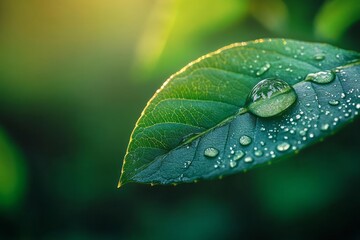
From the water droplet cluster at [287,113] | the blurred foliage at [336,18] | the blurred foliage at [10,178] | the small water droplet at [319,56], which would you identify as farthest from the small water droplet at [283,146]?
the blurred foliage at [10,178]

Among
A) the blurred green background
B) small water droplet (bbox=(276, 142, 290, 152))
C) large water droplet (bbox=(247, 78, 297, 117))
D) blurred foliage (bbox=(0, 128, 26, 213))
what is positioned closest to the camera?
small water droplet (bbox=(276, 142, 290, 152))

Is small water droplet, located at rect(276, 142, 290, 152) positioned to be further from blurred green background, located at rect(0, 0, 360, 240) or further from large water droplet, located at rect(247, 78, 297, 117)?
blurred green background, located at rect(0, 0, 360, 240)

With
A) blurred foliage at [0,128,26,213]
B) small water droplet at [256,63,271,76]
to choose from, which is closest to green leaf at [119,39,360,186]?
small water droplet at [256,63,271,76]

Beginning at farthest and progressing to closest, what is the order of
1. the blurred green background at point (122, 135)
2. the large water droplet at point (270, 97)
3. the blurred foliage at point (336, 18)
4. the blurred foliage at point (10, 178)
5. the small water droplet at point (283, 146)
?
the blurred foliage at point (10, 178) < the blurred green background at point (122, 135) < the blurred foliage at point (336, 18) < the large water droplet at point (270, 97) < the small water droplet at point (283, 146)

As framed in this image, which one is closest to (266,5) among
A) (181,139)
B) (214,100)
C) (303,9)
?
(303,9)

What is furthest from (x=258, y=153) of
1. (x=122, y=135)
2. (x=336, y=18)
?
(x=122, y=135)

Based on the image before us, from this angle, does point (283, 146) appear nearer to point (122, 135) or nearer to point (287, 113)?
point (287, 113)

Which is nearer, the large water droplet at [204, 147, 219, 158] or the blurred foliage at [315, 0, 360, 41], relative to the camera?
the large water droplet at [204, 147, 219, 158]

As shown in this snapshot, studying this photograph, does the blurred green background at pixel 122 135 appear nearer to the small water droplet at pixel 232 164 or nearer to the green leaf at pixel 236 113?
the green leaf at pixel 236 113
